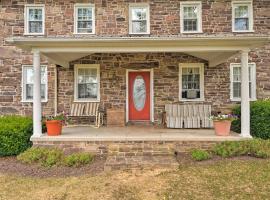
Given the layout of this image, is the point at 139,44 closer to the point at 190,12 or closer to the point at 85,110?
the point at 85,110

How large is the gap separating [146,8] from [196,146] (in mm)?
6340

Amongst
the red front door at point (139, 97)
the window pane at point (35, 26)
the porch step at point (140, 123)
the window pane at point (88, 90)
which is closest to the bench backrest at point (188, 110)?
the porch step at point (140, 123)

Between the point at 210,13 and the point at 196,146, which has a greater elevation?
the point at 210,13

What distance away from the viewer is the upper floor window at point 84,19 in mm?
11102

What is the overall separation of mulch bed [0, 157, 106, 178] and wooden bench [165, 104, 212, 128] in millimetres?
3594

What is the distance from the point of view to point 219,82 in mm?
10828

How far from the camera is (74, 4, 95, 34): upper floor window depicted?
1110 centimetres

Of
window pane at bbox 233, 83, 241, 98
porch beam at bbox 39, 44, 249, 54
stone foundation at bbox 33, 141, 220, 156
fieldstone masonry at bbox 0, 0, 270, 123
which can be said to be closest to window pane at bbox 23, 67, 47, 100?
fieldstone masonry at bbox 0, 0, 270, 123

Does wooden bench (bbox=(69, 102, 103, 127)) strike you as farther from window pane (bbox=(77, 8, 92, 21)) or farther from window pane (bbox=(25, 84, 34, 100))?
window pane (bbox=(77, 8, 92, 21))

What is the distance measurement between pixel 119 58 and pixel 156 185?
6.45 m

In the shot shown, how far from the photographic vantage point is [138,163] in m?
6.37

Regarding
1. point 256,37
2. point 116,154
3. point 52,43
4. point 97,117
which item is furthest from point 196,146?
point 52,43

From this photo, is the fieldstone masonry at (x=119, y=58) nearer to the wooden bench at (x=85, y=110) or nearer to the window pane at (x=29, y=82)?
the window pane at (x=29, y=82)

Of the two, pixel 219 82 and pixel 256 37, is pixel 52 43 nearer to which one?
pixel 256 37
